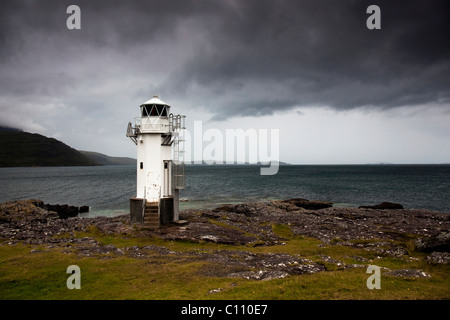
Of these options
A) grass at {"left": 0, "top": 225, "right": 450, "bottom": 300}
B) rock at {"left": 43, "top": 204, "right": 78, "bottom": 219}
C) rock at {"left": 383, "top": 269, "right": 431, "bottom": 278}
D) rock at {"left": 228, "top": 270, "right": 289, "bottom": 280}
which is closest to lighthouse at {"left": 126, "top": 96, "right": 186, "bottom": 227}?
grass at {"left": 0, "top": 225, "right": 450, "bottom": 300}

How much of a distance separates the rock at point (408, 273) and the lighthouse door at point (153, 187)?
72.9 feet

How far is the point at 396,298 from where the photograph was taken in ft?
37.1


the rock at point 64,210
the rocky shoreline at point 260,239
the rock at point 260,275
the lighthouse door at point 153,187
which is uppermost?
the lighthouse door at point 153,187

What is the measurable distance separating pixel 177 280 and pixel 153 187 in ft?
54.5

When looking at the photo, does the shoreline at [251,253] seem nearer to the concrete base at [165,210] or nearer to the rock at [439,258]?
the rock at [439,258]

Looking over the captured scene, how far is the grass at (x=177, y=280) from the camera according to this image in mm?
12320

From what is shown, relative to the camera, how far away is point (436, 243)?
19.0 metres

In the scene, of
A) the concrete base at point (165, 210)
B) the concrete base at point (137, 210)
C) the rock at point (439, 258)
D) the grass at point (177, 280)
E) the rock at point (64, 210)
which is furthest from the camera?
the rock at point (64, 210)

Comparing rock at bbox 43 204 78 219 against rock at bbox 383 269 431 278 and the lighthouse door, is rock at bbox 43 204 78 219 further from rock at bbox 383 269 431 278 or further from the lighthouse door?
rock at bbox 383 269 431 278

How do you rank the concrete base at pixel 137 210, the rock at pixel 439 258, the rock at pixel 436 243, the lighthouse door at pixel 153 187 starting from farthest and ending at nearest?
1. the lighthouse door at pixel 153 187
2. the concrete base at pixel 137 210
3. the rock at pixel 436 243
4. the rock at pixel 439 258

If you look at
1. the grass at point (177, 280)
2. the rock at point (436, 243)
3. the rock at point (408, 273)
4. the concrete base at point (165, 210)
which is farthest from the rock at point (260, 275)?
the concrete base at point (165, 210)

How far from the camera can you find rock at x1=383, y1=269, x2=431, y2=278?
14297mm

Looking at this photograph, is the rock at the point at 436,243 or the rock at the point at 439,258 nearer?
the rock at the point at 439,258
